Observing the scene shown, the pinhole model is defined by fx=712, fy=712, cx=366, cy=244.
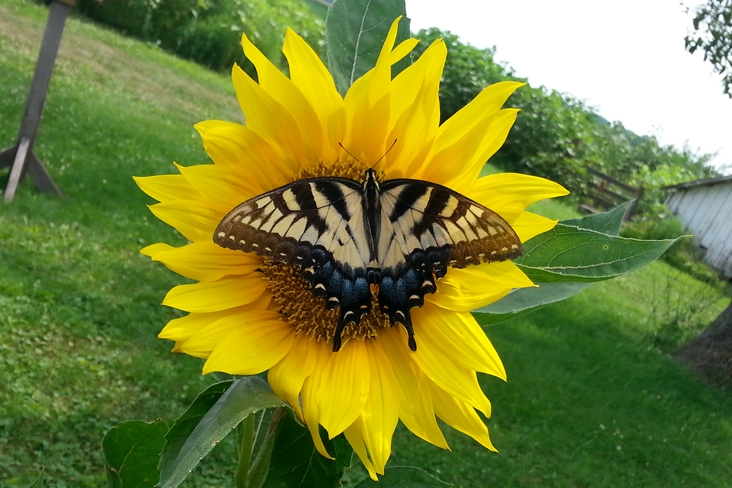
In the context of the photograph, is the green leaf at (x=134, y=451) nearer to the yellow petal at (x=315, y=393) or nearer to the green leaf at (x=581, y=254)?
the yellow petal at (x=315, y=393)

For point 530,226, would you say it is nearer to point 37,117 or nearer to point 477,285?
point 477,285

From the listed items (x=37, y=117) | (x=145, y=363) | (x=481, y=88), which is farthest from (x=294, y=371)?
(x=481, y=88)

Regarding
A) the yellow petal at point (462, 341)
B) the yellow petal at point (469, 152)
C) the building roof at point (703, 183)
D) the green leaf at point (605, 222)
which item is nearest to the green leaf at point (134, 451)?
the yellow petal at point (462, 341)

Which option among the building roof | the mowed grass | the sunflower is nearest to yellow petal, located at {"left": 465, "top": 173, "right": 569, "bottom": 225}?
the sunflower

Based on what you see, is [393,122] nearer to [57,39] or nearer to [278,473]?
[278,473]

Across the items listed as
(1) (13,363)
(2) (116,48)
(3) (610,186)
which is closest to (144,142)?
(1) (13,363)
